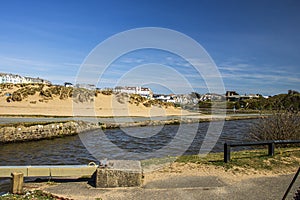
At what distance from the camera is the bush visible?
13.9 meters

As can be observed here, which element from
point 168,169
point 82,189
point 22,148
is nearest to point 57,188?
point 82,189

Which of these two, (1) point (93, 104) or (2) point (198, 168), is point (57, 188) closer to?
(2) point (198, 168)

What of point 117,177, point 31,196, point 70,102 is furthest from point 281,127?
point 70,102

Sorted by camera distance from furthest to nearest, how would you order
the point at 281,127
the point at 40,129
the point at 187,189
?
the point at 40,129 < the point at 281,127 < the point at 187,189

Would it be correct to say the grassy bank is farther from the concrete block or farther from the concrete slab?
the concrete block

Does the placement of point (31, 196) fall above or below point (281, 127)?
below

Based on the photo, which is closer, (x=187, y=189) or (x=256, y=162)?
(x=187, y=189)

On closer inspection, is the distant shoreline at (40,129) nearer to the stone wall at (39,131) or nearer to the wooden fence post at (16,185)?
the stone wall at (39,131)

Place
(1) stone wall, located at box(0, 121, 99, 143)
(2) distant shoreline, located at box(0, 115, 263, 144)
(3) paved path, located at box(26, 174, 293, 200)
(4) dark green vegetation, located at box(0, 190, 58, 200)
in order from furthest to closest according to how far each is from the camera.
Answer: (2) distant shoreline, located at box(0, 115, 263, 144) < (1) stone wall, located at box(0, 121, 99, 143) < (3) paved path, located at box(26, 174, 293, 200) < (4) dark green vegetation, located at box(0, 190, 58, 200)

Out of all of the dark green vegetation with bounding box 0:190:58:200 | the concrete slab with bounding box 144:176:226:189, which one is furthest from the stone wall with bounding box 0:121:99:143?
the concrete slab with bounding box 144:176:226:189

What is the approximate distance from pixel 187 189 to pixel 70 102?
44.2m

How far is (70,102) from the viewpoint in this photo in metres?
48.3

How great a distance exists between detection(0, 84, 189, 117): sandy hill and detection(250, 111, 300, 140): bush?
28.5 metres

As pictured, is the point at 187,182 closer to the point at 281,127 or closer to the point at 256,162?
the point at 256,162
